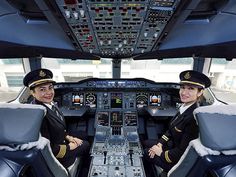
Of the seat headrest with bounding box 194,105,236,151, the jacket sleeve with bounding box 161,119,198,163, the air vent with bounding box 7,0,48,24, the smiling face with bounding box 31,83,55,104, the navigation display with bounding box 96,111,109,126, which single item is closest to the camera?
the seat headrest with bounding box 194,105,236,151

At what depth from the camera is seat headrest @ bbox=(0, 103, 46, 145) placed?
876mm

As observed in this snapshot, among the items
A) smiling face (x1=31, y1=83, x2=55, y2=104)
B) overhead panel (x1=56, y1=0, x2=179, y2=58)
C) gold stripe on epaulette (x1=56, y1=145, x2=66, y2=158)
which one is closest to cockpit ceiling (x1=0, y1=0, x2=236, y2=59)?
overhead panel (x1=56, y1=0, x2=179, y2=58)

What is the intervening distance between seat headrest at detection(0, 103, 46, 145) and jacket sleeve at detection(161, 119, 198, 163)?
3.48ft

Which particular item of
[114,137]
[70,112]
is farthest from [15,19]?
[114,137]

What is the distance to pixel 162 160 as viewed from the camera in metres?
1.76

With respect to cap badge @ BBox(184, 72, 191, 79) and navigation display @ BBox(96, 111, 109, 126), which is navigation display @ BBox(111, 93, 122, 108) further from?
cap badge @ BBox(184, 72, 191, 79)

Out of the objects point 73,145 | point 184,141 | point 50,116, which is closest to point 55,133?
point 50,116

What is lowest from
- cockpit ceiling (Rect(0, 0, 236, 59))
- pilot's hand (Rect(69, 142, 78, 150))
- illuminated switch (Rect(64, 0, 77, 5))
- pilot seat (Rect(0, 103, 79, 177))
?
pilot's hand (Rect(69, 142, 78, 150))

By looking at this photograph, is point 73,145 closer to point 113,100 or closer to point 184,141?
point 184,141

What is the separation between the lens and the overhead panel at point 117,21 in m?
1.51

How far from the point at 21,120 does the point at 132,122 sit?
230cm

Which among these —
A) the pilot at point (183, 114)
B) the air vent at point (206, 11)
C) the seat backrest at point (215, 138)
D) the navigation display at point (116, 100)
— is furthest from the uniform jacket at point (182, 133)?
the navigation display at point (116, 100)

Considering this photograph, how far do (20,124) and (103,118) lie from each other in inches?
87.5

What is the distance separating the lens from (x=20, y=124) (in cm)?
89
